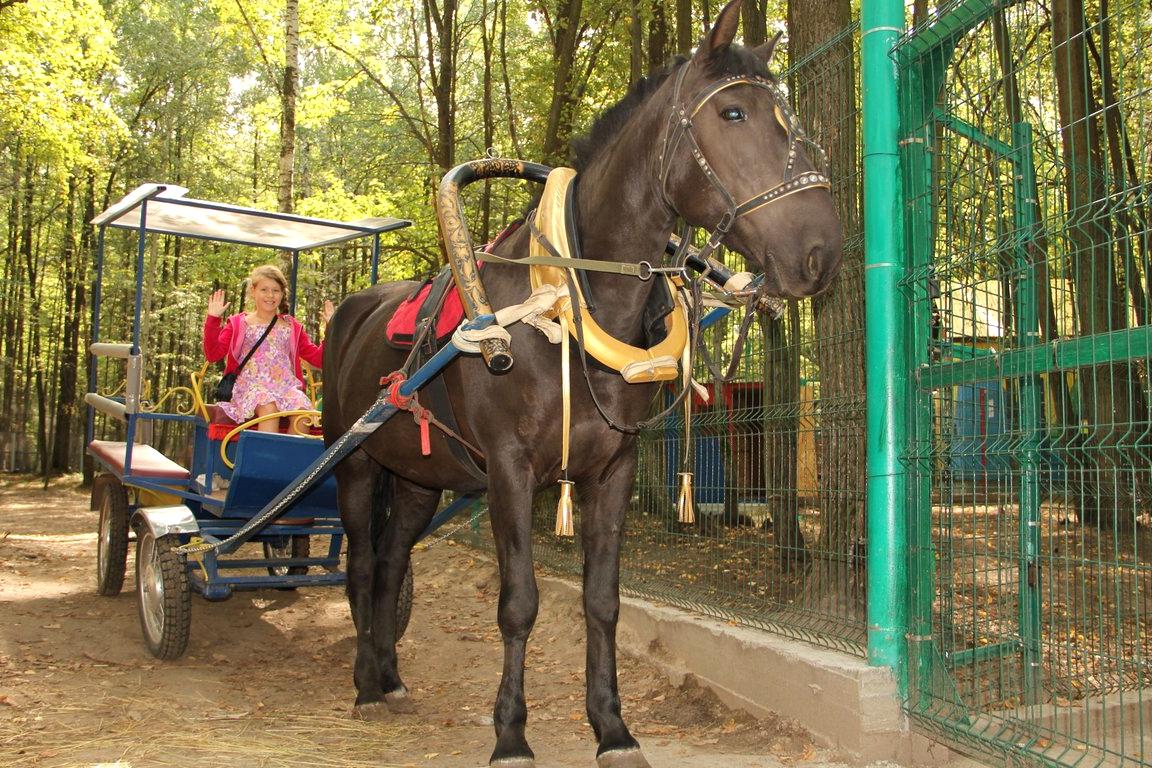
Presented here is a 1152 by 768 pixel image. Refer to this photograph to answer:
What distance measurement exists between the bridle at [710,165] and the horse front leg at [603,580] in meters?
1.07

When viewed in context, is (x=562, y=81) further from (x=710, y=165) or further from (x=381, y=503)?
(x=710, y=165)

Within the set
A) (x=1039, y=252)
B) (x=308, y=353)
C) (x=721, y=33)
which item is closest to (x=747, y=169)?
(x=721, y=33)

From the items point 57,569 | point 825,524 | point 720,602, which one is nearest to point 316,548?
point 57,569

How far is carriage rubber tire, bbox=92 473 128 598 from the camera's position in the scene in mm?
7035

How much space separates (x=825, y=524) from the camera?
4539mm

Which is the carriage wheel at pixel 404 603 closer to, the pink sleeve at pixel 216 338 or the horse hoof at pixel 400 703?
the horse hoof at pixel 400 703

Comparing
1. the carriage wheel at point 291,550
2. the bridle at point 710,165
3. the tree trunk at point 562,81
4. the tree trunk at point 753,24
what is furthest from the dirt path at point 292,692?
the tree trunk at point 753,24

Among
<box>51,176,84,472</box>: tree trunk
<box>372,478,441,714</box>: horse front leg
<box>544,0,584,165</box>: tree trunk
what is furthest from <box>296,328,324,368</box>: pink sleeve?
<box>51,176,84,472</box>: tree trunk

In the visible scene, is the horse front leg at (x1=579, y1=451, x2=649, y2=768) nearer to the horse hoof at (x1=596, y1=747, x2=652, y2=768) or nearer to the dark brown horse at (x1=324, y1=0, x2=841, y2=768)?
the dark brown horse at (x1=324, y1=0, x2=841, y2=768)

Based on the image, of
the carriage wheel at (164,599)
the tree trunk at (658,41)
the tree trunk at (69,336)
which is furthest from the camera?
the tree trunk at (69,336)

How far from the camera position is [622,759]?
3.63m

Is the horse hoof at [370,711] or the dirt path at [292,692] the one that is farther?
the horse hoof at [370,711]

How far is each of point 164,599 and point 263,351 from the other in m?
1.76

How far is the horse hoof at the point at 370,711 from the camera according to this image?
4781 millimetres
